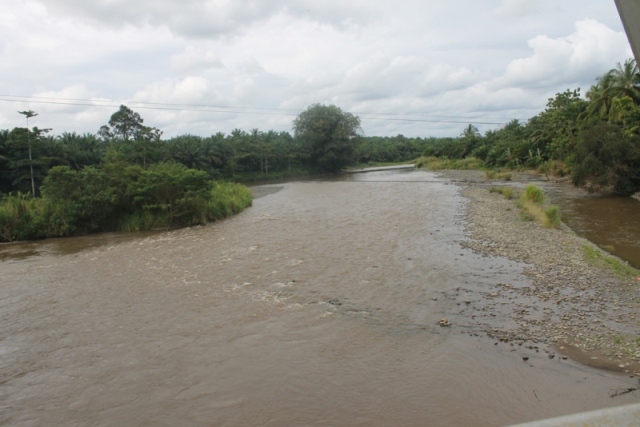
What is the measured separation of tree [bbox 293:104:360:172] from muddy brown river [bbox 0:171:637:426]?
49.9 metres

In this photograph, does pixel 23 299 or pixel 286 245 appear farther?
pixel 286 245

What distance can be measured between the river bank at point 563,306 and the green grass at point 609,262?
0.05 meters

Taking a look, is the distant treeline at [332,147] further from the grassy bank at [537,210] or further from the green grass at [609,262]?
the green grass at [609,262]

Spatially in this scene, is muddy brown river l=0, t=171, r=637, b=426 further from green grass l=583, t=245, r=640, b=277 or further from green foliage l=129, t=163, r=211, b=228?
green foliage l=129, t=163, r=211, b=228

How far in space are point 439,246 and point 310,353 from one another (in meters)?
9.14

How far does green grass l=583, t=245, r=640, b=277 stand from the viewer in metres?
12.0

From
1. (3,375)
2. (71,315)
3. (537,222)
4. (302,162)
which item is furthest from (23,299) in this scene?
(302,162)

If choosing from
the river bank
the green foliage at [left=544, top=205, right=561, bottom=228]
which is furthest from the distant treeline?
the river bank

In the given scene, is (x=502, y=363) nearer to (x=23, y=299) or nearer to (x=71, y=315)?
(x=71, y=315)

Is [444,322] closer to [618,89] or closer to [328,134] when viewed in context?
[618,89]

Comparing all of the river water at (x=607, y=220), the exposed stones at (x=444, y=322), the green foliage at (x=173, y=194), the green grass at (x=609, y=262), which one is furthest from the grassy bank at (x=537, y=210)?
the green foliage at (x=173, y=194)

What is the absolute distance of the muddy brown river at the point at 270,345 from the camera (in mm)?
6703

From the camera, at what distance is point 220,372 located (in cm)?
792

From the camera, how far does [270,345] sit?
8.95 metres
